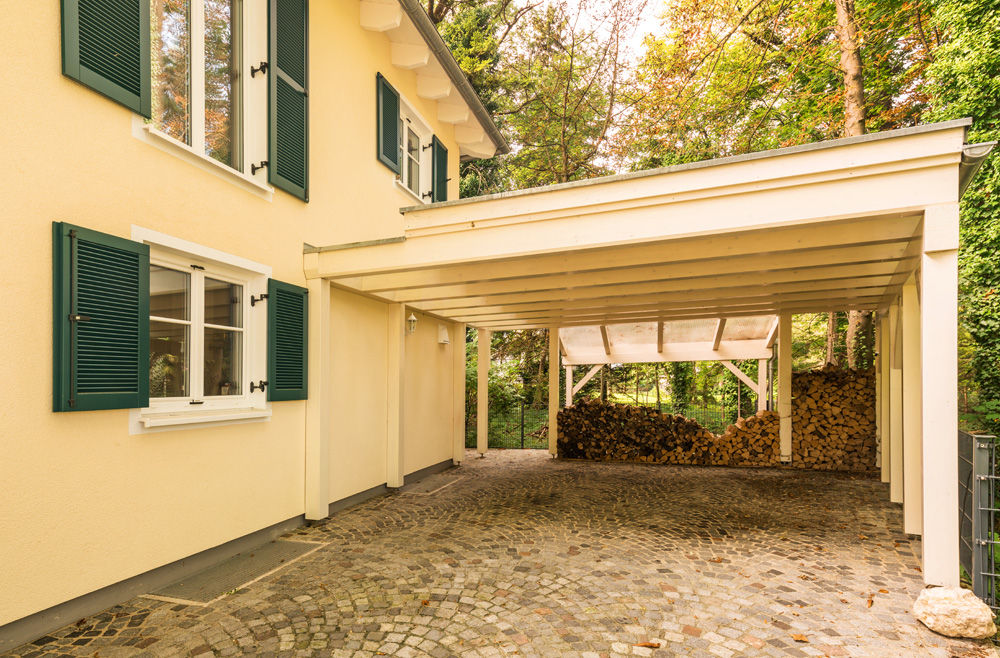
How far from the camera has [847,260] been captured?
187 inches

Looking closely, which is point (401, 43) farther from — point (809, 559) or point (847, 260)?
point (809, 559)

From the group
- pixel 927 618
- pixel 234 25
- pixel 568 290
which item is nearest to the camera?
pixel 927 618

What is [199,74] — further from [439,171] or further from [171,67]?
[439,171]

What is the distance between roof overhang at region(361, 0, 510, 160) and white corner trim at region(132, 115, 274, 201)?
3089 mm

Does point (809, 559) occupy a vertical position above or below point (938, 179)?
below

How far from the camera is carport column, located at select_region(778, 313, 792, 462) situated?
8609 millimetres

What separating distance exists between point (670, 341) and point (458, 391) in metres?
4.72

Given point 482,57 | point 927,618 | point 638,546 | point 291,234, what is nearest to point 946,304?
point 927,618

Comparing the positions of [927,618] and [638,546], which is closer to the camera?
[927,618]

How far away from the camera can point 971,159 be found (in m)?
3.23

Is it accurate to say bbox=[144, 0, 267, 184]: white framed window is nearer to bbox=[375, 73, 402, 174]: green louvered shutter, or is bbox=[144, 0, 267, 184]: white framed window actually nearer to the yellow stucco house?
the yellow stucco house

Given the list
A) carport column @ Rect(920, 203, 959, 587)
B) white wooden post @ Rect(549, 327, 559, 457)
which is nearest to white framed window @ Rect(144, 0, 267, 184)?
carport column @ Rect(920, 203, 959, 587)

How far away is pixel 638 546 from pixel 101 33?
556 cm

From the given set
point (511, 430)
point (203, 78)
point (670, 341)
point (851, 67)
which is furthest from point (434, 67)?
point (511, 430)
